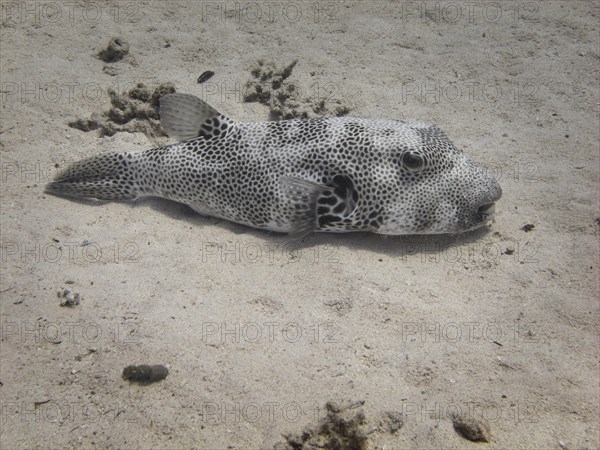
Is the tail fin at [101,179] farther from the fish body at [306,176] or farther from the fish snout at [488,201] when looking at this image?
the fish snout at [488,201]

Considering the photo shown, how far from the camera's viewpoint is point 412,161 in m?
4.05

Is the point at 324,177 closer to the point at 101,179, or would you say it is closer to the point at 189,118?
the point at 189,118

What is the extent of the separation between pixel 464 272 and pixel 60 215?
3.97 m

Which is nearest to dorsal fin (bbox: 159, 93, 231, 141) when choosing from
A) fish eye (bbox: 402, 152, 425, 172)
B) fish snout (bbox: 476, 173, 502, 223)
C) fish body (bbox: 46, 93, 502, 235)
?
fish body (bbox: 46, 93, 502, 235)

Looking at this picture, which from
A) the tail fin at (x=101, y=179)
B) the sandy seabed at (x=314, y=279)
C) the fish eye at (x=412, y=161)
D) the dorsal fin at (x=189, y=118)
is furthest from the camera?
the tail fin at (x=101, y=179)

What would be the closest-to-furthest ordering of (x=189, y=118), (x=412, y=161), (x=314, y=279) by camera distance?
(x=314, y=279) < (x=412, y=161) < (x=189, y=118)

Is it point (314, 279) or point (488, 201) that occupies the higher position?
point (488, 201)

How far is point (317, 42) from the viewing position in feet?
22.4

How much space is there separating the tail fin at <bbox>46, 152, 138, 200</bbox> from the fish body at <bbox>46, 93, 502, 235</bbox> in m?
0.01

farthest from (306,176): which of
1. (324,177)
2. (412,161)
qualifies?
(412,161)

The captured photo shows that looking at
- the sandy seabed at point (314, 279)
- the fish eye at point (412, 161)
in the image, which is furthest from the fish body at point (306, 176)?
the sandy seabed at point (314, 279)

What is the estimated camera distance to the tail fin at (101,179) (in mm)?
4668

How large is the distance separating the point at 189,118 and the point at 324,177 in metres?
1.61

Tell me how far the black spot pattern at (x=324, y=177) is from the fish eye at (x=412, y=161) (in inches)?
0.5
